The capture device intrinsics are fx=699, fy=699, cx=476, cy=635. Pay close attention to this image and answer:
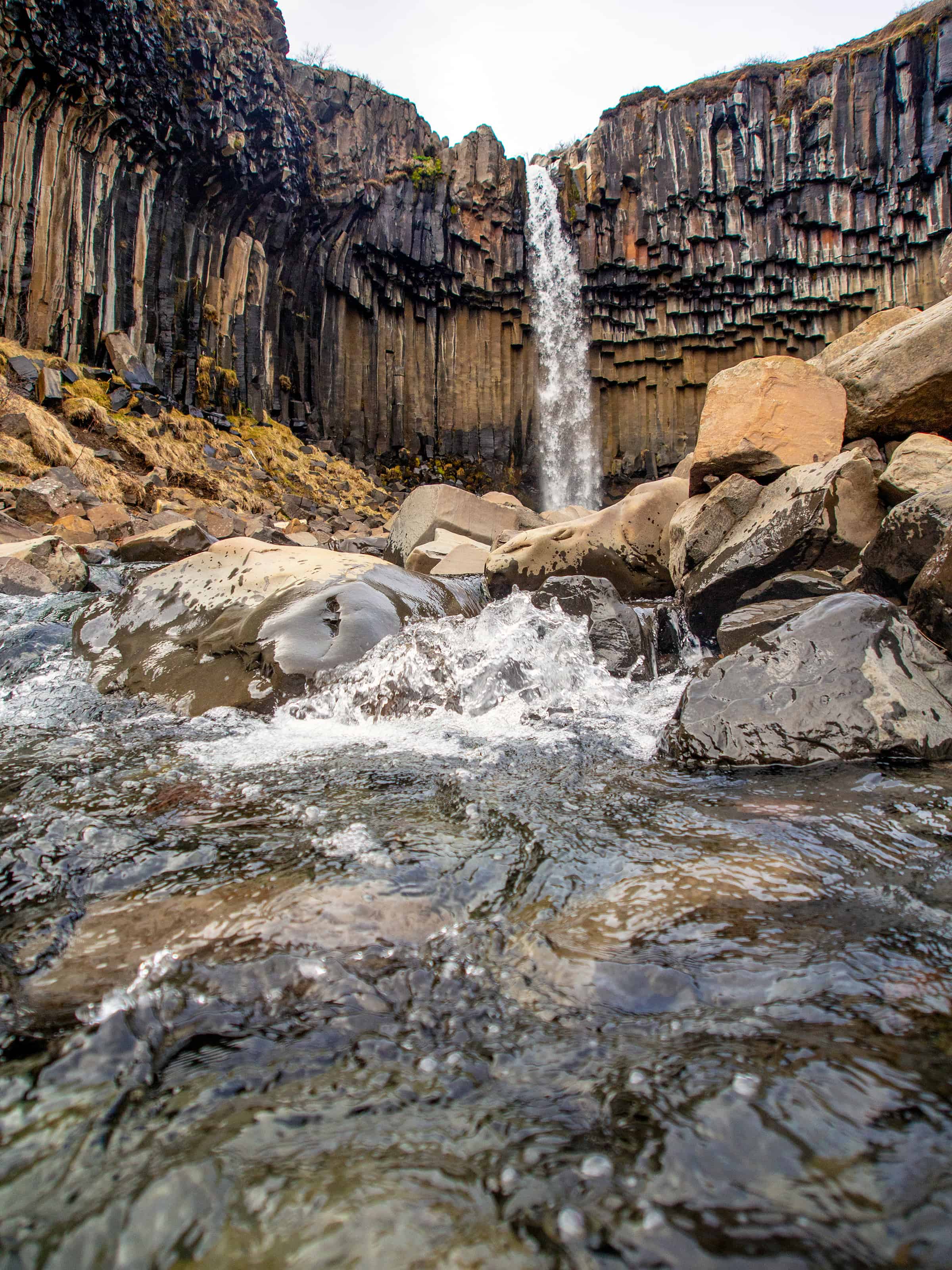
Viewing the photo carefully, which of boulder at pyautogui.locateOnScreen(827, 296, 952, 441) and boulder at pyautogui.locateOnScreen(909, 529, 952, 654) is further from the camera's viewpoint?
boulder at pyautogui.locateOnScreen(827, 296, 952, 441)

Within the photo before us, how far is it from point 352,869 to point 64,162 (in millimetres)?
19996

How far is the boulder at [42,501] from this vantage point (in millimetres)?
10227

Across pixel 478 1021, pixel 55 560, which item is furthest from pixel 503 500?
pixel 478 1021

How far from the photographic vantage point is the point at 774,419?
604cm

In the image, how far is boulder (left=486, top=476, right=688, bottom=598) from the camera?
303 inches

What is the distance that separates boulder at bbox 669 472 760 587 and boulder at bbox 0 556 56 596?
6.47 m

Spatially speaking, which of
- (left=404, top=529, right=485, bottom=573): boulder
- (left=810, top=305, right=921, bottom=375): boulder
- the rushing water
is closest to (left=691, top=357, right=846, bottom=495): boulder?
(left=810, top=305, right=921, bottom=375): boulder

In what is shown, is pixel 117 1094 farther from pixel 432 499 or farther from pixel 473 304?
pixel 473 304

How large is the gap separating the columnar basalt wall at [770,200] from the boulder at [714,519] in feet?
69.4

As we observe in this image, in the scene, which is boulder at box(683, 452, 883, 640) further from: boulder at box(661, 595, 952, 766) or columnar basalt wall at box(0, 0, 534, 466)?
columnar basalt wall at box(0, 0, 534, 466)

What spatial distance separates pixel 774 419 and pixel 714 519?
0.99 meters

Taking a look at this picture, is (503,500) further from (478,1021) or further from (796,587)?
(478,1021)

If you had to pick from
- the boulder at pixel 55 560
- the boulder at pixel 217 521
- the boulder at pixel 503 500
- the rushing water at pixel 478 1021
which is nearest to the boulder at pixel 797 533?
the rushing water at pixel 478 1021

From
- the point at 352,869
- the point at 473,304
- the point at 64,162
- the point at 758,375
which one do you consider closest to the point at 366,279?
the point at 473,304
